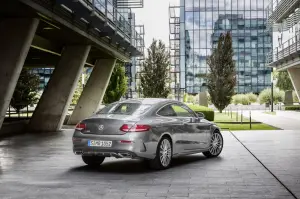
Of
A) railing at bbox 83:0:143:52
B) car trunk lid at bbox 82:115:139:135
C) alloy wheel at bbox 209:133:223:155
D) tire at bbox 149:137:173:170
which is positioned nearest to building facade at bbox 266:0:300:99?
railing at bbox 83:0:143:52

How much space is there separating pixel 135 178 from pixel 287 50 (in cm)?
3659

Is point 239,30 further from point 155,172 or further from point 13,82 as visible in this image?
point 155,172

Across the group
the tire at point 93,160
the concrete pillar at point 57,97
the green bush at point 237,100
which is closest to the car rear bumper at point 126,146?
the tire at point 93,160

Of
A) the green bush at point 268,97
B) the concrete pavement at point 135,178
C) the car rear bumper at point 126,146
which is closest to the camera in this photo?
the concrete pavement at point 135,178

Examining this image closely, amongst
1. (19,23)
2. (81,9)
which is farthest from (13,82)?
(81,9)

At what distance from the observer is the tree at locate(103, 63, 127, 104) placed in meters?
47.8

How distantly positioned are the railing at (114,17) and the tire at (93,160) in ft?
33.9

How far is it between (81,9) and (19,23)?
278cm

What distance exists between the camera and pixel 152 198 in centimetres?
733

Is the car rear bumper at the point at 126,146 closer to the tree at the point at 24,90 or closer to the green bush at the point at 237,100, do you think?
the tree at the point at 24,90

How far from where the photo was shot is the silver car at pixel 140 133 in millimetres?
9875

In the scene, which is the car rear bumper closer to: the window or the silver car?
the silver car

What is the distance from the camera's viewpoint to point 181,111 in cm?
1167

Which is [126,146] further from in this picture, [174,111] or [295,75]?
[295,75]
